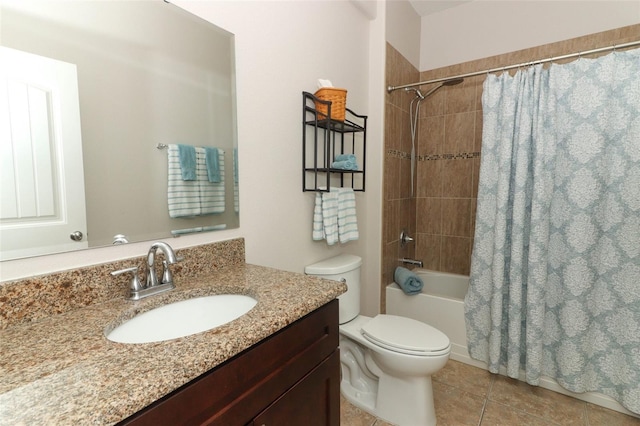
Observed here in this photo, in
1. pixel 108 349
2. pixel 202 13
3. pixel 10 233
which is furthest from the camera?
pixel 202 13

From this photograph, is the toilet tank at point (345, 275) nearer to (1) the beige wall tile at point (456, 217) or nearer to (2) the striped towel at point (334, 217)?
(2) the striped towel at point (334, 217)

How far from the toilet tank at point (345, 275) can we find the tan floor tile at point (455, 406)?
2.12ft

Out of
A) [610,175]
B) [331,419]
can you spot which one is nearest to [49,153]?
[331,419]

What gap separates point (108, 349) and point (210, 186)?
0.70 metres

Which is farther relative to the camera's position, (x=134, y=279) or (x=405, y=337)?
(x=405, y=337)

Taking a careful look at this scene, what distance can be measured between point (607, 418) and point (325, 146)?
203 centimetres

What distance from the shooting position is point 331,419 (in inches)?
41.8

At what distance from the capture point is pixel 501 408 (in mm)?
1664

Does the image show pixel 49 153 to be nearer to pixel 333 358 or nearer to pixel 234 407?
pixel 234 407

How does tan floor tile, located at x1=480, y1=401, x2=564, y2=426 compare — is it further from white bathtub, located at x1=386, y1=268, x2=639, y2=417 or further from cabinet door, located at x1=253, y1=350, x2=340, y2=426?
cabinet door, located at x1=253, y1=350, x2=340, y2=426

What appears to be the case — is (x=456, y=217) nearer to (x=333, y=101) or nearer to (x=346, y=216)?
(x=346, y=216)

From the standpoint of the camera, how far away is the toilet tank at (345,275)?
1669 mm

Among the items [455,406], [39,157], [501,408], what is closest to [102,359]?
[39,157]

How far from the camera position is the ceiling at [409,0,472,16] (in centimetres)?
247
